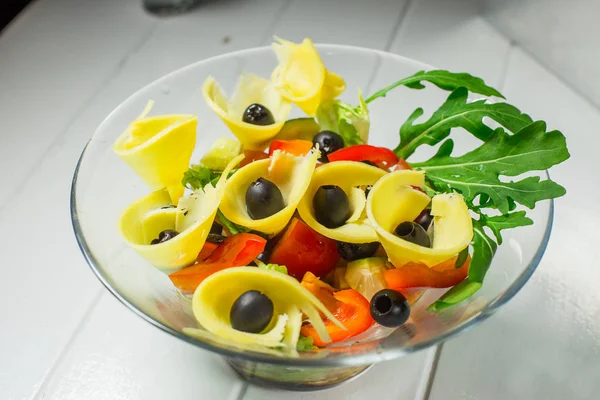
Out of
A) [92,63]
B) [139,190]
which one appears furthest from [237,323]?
[92,63]

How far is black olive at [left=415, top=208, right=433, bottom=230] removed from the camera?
83 cm

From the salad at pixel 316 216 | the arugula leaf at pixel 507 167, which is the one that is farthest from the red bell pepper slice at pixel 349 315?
the arugula leaf at pixel 507 167

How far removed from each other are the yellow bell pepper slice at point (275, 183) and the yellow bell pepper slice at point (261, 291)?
87 millimetres

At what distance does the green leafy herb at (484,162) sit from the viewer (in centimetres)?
76

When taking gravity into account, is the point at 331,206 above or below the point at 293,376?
above

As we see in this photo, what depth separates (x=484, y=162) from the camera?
0.87m

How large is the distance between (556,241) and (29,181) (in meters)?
0.92

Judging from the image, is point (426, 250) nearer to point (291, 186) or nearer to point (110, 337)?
point (291, 186)

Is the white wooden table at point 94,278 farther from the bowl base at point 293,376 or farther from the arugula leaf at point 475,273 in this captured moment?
the arugula leaf at point 475,273

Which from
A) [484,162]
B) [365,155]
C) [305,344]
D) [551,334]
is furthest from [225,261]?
[551,334]

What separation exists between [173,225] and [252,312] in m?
0.19

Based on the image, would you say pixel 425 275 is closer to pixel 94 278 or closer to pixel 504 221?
pixel 504 221

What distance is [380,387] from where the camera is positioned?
34.7 inches

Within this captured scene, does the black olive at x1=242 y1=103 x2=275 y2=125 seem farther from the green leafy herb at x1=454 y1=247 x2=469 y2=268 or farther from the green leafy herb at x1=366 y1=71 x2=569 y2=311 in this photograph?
the green leafy herb at x1=454 y1=247 x2=469 y2=268
